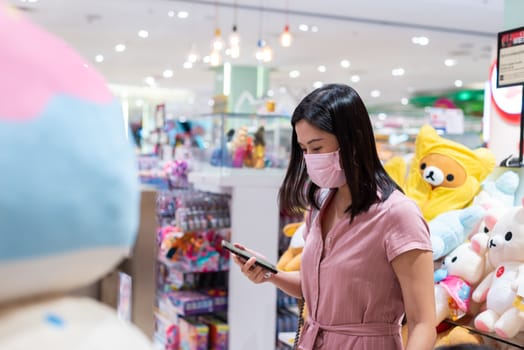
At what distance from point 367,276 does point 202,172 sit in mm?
2821

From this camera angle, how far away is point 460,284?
98.7 inches

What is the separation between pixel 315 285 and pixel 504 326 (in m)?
0.82

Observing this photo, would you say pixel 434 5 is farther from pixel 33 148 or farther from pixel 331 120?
pixel 33 148

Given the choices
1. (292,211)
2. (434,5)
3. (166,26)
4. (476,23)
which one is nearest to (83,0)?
(166,26)

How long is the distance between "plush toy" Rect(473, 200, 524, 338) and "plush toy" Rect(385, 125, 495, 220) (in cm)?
52

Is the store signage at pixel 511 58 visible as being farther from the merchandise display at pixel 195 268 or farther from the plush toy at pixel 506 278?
the merchandise display at pixel 195 268

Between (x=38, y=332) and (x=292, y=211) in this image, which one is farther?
(x=292, y=211)

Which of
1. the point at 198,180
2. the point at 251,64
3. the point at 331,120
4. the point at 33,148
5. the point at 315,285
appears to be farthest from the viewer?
the point at 251,64

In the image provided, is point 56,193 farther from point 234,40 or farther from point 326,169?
point 234,40

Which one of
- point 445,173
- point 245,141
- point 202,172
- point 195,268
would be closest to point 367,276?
point 445,173

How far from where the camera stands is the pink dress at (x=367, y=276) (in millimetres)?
1613

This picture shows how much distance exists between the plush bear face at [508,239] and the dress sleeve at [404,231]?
774 millimetres

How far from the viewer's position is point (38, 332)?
59 cm

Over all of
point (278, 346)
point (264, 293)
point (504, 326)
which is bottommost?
point (278, 346)
